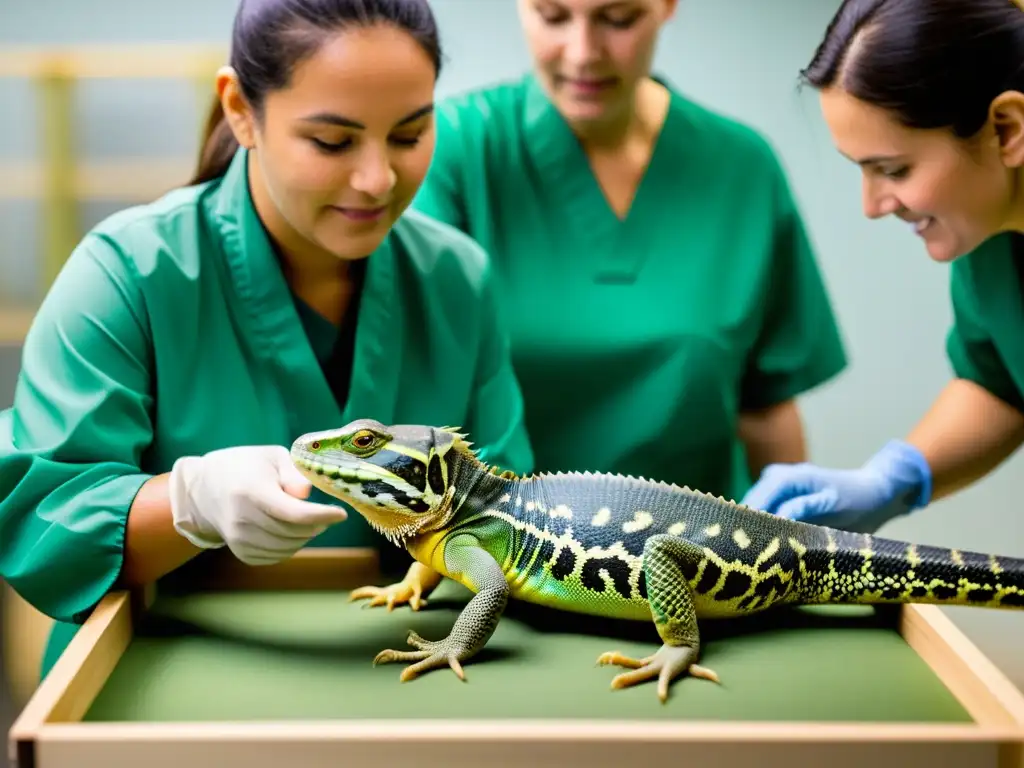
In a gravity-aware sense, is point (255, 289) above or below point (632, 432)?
above

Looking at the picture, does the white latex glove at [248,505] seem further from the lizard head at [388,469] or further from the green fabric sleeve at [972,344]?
the green fabric sleeve at [972,344]

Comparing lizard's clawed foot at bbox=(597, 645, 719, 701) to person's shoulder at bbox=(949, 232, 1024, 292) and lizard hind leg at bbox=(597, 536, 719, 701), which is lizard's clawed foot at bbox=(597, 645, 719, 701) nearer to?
lizard hind leg at bbox=(597, 536, 719, 701)

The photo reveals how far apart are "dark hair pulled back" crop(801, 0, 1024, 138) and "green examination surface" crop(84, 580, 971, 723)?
591 mm

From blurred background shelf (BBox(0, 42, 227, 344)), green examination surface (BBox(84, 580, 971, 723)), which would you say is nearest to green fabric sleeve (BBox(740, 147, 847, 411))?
green examination surface (BBox(84, 580, 971, 723))

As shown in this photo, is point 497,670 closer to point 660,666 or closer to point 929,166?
point 660,666

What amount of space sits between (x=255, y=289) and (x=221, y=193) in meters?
0.14

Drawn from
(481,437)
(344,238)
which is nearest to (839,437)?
(481,437)

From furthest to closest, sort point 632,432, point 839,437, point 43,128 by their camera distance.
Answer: point 839,437 < point 43,128 < point 632,432

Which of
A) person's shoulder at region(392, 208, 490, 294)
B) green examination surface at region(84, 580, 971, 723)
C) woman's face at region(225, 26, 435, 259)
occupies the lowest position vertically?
green examination surface at region(84, 580, 971, 723)

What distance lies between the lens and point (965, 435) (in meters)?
1.78

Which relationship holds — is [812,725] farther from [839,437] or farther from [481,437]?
[839,437]

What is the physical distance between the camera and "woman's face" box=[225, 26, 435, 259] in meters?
1.28

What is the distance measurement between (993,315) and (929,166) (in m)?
0.40

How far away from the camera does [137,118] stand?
8.48 ft
